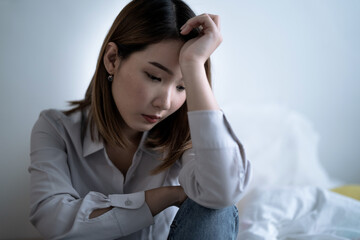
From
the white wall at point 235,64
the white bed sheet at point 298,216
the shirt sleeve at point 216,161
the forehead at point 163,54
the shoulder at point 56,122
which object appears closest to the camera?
the shirt sleeve at point 216,161

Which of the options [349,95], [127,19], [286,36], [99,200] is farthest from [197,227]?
[349,95]

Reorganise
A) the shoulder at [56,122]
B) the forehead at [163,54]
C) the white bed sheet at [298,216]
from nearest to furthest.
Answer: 1. the forehead at [163,54]
2. the shoulder at [56,122]
3. the white bed sheet at [298,216]

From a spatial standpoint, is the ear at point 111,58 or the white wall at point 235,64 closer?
the ear at point 111,58

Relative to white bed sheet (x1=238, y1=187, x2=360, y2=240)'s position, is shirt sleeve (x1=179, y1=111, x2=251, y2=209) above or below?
above

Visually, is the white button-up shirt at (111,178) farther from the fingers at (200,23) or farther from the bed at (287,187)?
A: the bed at (287,187)

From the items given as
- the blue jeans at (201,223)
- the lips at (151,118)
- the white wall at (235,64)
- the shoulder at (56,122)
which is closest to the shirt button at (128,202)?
the blue jeans at (201,223)

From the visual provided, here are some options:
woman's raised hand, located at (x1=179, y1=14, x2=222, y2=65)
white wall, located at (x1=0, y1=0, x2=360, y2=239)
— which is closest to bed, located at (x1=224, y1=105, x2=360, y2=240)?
white wall, located at (x1=0, y1=0, x2=360, y2=239)

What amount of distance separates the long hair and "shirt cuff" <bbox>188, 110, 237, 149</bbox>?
0.27m

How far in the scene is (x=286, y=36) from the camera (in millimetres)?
1860

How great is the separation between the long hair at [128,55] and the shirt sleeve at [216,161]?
27 centimetres

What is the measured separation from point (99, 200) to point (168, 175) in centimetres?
31

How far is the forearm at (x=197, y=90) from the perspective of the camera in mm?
784

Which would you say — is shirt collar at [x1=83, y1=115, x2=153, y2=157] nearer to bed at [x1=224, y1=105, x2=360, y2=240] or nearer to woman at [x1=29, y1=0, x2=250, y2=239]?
woman at [x1=29, y1=0, x2=250, y2=239]

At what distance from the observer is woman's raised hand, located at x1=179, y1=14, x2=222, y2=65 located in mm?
837
